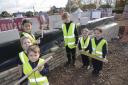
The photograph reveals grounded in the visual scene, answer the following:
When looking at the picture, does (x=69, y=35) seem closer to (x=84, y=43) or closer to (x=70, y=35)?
(x=70, y=35)

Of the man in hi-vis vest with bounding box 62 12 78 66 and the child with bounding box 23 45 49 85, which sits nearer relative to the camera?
the child with bounding box 23 45 49 85

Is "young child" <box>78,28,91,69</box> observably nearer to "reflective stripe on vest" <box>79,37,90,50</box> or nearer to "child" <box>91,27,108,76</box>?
"reflective stripe on vest" <box>79,37,90,50</box>

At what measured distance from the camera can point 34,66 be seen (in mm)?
Answer: 3725

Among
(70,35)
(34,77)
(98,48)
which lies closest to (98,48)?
(98,48)

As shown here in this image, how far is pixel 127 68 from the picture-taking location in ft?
24.9

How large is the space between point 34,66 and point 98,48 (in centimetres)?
325

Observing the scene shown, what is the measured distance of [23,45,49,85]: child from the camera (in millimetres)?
3656

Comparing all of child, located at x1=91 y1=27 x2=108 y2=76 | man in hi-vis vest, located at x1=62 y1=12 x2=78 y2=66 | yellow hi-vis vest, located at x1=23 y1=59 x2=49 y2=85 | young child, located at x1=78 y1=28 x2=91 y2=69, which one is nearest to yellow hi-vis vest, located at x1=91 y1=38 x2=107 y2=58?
child, located at x1=91 y1=27 x2=108 y2=76

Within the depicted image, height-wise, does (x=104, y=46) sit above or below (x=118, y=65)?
above

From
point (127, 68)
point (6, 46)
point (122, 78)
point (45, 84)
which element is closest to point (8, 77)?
point (6, 46)

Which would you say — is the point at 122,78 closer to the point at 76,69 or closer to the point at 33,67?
the point at 76,69

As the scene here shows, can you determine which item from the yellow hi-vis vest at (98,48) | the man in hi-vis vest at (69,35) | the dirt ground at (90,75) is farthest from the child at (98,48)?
the man in hi-vis vest at (69,35)

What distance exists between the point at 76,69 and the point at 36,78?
362 cm

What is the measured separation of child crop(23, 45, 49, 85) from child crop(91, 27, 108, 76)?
2980 millimetres
